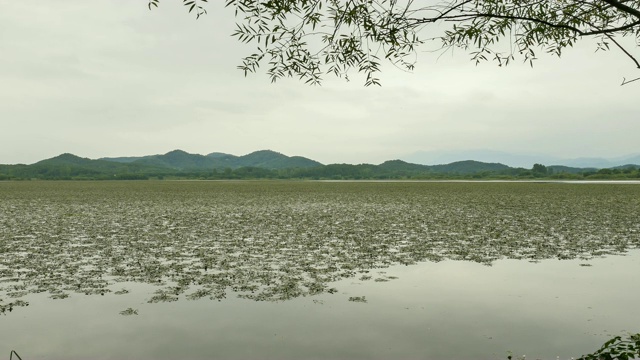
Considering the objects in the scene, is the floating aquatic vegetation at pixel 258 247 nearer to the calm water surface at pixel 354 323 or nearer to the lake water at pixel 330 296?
the lake water at pixel 330 296

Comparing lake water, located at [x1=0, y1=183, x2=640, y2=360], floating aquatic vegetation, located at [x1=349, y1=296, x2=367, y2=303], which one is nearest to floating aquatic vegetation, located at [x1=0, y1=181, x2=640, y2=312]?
lake water, located at [x1=0, y1=183, x2=640, y2=360]

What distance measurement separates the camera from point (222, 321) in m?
9.62

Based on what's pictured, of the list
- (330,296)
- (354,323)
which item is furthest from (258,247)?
(354,323)

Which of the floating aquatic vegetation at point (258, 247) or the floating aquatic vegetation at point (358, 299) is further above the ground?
the floating aquatic vegetation at point (258, 247)

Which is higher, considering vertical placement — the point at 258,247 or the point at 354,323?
the point at 258,247

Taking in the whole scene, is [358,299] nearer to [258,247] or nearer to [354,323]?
[354,323]

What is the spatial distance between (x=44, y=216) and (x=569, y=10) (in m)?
34.6

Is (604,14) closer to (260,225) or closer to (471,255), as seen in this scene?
(471,255)

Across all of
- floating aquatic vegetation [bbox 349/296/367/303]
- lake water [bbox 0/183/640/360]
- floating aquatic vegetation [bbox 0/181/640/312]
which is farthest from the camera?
floating aquatic vegetation [bbox 0/181/640/312]

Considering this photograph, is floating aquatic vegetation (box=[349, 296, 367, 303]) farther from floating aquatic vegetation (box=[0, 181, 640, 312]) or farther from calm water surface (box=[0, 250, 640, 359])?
floating aquatic vegetation (box=[0, 181, 640, 312])

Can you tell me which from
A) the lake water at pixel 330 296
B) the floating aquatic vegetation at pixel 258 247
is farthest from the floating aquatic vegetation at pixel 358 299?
the floating aquatic vegetation at pixel 258 247

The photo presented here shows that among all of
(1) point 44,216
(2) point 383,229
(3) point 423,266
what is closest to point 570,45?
(3) point 423,266

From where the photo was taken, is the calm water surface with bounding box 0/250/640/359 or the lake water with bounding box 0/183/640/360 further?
the lake water with bounding box 0/183/640/360

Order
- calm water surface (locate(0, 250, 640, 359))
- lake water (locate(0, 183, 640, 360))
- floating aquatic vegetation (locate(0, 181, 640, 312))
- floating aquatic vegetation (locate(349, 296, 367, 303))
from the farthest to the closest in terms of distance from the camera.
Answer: floating aquatic vegetation (locate(0, 181, 640, 312))
floating aquatic vegetation (locate(349, 296, 367, 303))
lake water (locate(0, 183, 640, 360))
calm water surface (locate(0, 250, 640, 359))
